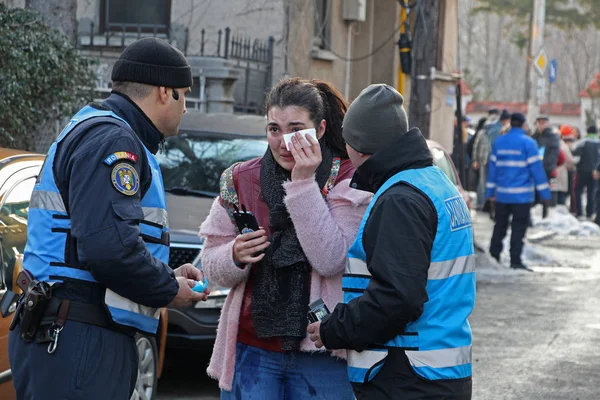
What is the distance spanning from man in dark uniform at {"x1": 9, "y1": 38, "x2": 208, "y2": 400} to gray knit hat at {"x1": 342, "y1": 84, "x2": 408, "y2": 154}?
0.68 metres

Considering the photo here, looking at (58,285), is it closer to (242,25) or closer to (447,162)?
(447,162)

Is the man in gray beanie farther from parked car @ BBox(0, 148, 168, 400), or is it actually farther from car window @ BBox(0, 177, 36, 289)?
car window @ BBox(0, 177, 36, 289)

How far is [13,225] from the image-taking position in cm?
524

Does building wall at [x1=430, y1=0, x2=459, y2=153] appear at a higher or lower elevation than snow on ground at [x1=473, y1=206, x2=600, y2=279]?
higher

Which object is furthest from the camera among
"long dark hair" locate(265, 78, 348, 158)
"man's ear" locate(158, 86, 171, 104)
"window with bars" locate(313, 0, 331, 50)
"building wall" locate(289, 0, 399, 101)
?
"window with bars" locate(313, 0, 331, 50)

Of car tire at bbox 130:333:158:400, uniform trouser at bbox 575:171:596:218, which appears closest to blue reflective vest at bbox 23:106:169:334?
car tire at bbox 130:333:158:400

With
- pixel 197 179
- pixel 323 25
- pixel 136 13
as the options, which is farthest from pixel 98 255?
pixel 323 25

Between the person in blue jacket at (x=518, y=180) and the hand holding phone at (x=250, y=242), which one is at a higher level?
the hand holding phone at (x=250, y=242)

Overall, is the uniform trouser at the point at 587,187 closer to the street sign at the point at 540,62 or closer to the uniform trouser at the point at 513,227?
the street sign at the point at 540,62

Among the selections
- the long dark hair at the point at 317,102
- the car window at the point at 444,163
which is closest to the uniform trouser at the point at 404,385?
the long dark hair at the point at 317,102

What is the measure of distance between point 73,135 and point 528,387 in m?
5.01

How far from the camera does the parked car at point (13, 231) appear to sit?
4887 millimetres

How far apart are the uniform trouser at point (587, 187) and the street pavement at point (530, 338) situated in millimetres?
7513

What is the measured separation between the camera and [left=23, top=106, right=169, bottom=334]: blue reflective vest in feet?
10.8
